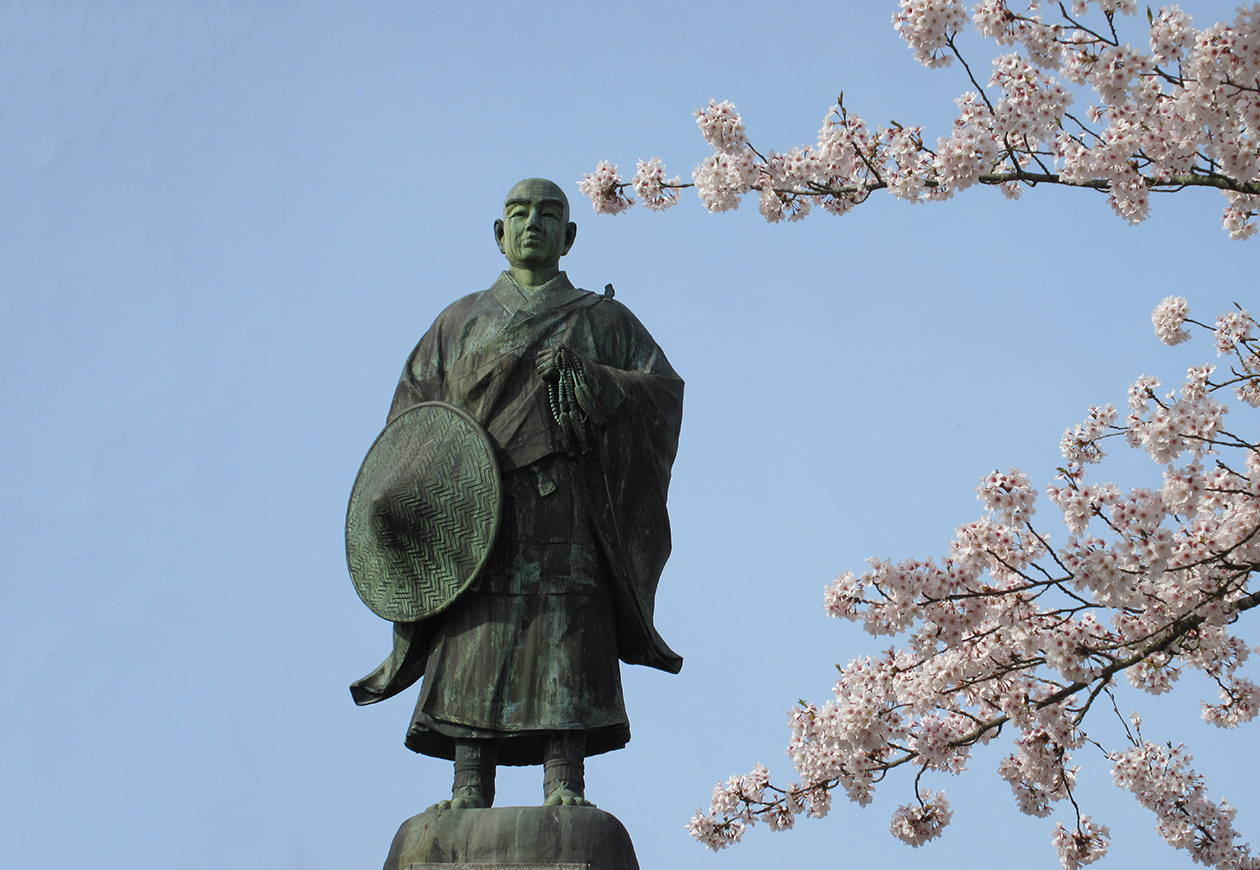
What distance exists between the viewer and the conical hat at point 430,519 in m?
6.45

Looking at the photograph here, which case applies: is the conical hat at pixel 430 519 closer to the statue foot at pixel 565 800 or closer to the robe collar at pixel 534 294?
the robe collar at pixel 534 294

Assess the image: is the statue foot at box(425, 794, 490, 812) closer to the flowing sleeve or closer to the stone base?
the stone base

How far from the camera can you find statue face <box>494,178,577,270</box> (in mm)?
7207

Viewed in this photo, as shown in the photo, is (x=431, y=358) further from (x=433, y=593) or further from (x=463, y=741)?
(x=463, y=741)

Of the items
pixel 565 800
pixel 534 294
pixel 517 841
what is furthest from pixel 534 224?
pixel 517 841

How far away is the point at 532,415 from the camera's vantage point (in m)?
6.67

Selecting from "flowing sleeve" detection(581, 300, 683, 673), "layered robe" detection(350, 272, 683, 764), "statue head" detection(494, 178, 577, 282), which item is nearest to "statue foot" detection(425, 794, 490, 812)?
"layered robe" detection(350, 272, 683, 764)

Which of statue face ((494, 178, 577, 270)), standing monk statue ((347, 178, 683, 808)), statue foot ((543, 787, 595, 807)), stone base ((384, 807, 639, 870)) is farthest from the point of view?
statue face ((494, 178, 577, 270))

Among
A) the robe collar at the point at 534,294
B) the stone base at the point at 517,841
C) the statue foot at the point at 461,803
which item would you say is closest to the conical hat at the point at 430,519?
the robe collar at the point at 534,294

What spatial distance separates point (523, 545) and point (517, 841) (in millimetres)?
1462

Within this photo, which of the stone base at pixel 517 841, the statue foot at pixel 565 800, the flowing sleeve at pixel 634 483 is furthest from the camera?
the flowing sleeve at pixel 634 483

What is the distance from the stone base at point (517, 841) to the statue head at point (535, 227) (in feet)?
9.61

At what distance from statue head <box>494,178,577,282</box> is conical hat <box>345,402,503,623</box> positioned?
1076 millimetres

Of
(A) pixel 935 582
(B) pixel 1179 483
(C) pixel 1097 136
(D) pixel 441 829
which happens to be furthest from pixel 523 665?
(C) pixel 1097 136
